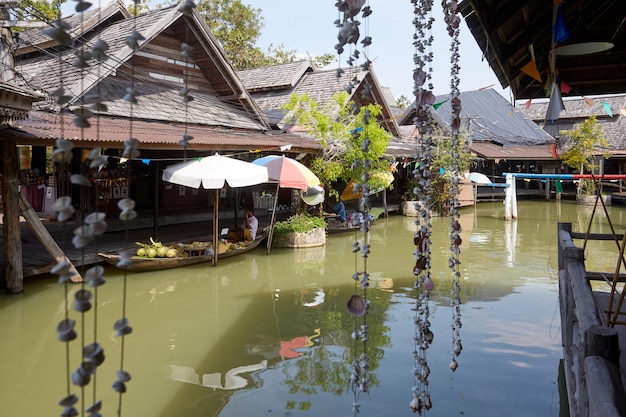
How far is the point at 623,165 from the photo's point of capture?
27672 millimetres

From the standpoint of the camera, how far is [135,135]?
8789mm

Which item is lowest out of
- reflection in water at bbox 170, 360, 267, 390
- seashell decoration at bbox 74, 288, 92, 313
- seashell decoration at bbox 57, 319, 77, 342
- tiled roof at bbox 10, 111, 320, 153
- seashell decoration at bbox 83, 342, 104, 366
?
reflection in water at bbox 170, 360, 267, 390

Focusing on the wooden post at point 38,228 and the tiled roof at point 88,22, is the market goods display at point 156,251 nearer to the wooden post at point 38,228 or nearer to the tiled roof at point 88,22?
the wooden post at point 38,228

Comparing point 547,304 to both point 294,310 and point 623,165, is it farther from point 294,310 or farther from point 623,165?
point 623,165

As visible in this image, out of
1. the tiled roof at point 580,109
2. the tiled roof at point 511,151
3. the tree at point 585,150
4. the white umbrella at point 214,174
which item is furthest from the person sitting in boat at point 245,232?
the tiled roof at point 580,109

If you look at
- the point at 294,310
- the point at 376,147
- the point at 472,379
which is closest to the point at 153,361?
the point at 294,310

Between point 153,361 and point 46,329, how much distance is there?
6.24ft

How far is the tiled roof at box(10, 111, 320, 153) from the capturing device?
7355 millimetres

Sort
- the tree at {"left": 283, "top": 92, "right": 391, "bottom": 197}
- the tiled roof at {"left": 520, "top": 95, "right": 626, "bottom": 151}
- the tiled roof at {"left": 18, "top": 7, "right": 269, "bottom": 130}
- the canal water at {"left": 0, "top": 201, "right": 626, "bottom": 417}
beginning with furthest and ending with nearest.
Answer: the tiled roof at {"left": 520, "top": 95, "right": 626, "bottom": 151}, the tree at {"left": 283, "top": 92, "right": 391, "bottom": 197}, the tiled roof at {"left": 18, "top": 7, "right": 269, "bottom": 130}, the canal water at {"left": 0, "top": 201, "right": 626, "bottom": 417}

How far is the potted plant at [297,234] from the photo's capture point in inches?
475

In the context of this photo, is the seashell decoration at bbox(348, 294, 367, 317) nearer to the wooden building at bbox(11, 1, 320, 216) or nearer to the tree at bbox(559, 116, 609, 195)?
the wooden building at bbox(11, 1, 320, 216)

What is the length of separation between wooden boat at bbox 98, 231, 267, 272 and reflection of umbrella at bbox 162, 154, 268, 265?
0.48 m

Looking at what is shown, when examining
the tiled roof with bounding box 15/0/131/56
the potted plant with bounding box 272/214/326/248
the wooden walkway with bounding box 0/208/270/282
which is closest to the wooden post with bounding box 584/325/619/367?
the wooden walkway with bounding box 0/208/270/282

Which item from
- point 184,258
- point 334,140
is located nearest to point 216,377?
point 184,258
